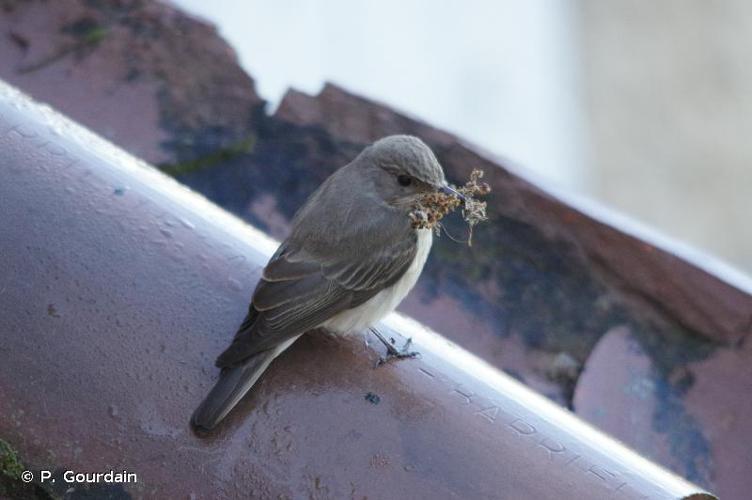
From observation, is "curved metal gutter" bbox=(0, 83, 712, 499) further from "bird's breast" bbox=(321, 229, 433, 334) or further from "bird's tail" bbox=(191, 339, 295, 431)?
"bird's breast" bbox=(321, 229, 433, 334)

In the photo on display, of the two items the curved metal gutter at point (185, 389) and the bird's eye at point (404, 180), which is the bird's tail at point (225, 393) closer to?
the curved metal gutter at point (185, 389)

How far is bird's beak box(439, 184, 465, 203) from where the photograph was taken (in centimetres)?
313

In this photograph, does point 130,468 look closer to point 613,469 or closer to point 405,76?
point 613,469

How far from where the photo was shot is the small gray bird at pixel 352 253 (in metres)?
2.65

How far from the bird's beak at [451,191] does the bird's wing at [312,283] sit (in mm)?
148

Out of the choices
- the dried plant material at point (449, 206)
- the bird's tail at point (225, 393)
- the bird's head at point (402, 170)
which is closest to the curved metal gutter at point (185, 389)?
the bird's tail at point (225, 393)

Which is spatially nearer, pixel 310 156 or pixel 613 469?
pixel 613 469

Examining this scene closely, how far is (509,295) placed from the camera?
3396mm

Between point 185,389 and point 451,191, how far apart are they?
1247 mm

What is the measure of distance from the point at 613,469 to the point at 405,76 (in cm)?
567

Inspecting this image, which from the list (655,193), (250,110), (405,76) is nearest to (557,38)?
(655,193)

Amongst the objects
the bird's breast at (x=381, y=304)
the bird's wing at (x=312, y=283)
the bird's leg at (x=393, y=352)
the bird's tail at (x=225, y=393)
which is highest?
the bird's tail at (x=225, y=393)

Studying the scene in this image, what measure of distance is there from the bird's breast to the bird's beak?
0.39 ft

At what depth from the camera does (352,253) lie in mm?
3127
